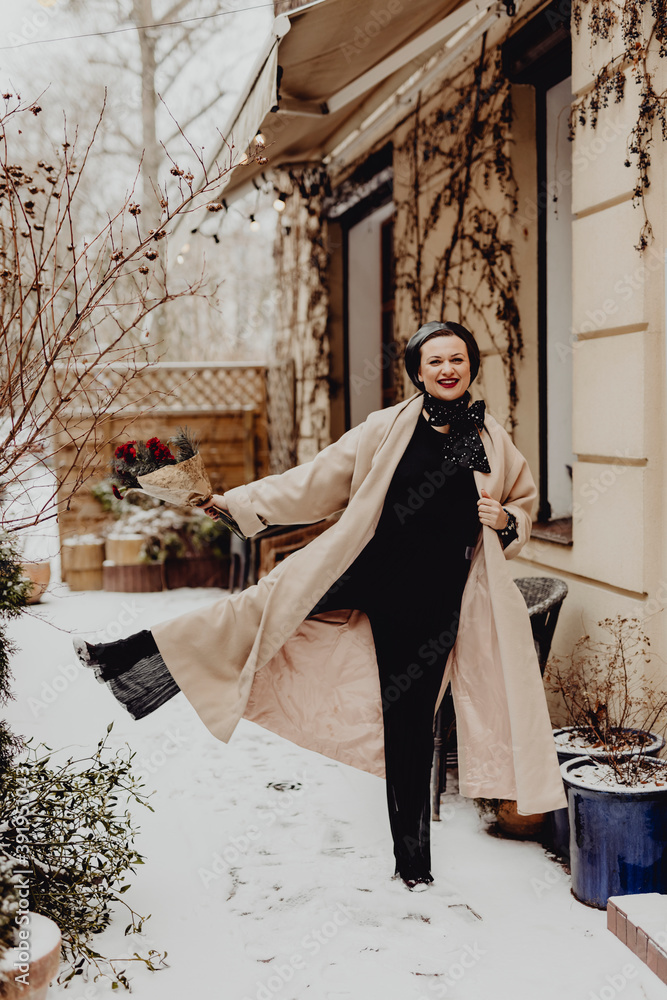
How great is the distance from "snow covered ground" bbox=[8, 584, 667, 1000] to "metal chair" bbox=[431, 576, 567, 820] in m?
0.17

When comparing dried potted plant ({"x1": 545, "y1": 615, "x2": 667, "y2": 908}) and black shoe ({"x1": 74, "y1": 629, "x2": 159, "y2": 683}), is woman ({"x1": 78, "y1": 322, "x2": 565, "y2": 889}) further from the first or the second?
dried potted plant ({"x1": 545, "y1": 615, "x2": 667, "y2": 908})

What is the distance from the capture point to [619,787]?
2.59 metres

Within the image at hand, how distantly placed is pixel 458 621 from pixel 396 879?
2.90ft

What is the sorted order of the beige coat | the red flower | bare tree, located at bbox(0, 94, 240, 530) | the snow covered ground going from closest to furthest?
bare tree, located at bbox(0, 94, 240, 530) < the snow covered ground < the red flower < the beige coat

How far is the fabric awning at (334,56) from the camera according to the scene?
3508 millimetres

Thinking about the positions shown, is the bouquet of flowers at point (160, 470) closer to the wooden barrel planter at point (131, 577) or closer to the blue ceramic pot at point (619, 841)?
the blue ceramic pot at point (619, 841)

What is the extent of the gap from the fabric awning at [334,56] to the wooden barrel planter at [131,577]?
3.79 m

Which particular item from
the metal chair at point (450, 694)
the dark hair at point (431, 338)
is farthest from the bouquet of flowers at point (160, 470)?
the metal chair at point (450, 694)

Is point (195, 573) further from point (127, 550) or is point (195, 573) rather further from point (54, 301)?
point (54, 301)

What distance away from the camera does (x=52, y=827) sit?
7.99 ft

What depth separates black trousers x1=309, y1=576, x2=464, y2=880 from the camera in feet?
9.10

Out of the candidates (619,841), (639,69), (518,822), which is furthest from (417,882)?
(639,69)

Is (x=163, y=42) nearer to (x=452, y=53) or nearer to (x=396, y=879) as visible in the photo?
(x=452, y=53)

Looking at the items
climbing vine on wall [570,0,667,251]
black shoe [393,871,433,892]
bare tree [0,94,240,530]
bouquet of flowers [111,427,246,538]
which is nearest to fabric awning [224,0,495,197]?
bare tree [0,94,240,530]
